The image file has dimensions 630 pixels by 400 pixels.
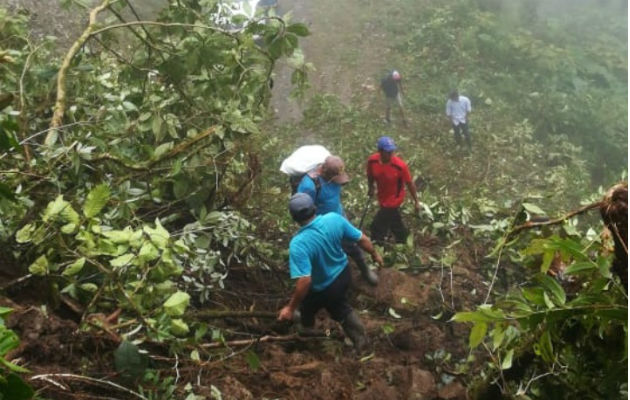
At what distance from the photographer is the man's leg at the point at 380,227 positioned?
6.35m

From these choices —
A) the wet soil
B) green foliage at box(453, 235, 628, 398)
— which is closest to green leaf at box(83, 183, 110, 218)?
the wet soil

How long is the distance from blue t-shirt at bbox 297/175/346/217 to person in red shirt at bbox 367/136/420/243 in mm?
914

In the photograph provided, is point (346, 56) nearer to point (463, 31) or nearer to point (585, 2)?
Answer: point (463, 31)

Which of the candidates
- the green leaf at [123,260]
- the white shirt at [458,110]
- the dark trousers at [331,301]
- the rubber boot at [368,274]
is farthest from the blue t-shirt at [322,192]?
the white shirt at [458,110]

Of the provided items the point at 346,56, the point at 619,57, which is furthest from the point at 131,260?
the point at 619,57

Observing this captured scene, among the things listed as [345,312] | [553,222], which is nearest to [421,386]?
[345,312]

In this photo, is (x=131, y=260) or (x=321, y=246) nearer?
(x=131, y=260)

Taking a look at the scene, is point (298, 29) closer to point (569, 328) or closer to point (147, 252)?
point (147, 252)

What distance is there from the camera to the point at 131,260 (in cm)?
280

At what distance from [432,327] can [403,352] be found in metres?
0.39

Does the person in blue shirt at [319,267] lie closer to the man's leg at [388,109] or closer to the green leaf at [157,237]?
the green leaf at [157,237]

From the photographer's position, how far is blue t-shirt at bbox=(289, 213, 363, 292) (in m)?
4.02

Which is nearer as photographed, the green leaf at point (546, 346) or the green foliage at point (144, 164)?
the green leaf at point (546, 346)

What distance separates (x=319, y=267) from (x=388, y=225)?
7.60ft
